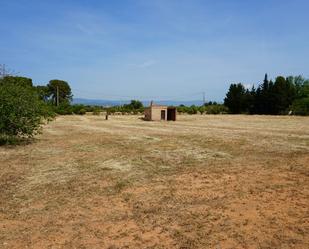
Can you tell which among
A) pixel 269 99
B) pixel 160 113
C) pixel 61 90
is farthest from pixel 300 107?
pixel 61 90

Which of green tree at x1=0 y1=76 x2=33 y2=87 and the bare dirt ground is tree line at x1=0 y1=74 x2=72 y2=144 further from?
the bare dirt ground

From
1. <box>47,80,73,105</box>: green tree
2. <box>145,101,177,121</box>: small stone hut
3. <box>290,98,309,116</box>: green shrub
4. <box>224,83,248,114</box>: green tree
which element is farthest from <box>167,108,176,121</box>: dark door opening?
<box>47,80,73,105</box>: green tree

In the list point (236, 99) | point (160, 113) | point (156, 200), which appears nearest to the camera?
point (156, 200)

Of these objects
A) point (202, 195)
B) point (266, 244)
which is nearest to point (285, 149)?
point (202, 195)

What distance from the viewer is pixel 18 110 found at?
1445 centimetres

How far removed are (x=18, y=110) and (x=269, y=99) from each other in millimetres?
44870

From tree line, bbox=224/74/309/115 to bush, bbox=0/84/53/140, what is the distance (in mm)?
41477

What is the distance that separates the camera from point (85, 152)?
498 inches

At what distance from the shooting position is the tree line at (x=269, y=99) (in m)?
53.3

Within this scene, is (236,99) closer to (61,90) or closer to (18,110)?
(61,90)

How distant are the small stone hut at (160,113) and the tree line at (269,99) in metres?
21.4

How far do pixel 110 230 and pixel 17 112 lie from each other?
10.3 meters

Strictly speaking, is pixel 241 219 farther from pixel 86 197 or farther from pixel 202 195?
pixel 86 197

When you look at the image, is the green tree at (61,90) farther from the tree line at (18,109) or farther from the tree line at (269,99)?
the tree line at (18,109)
